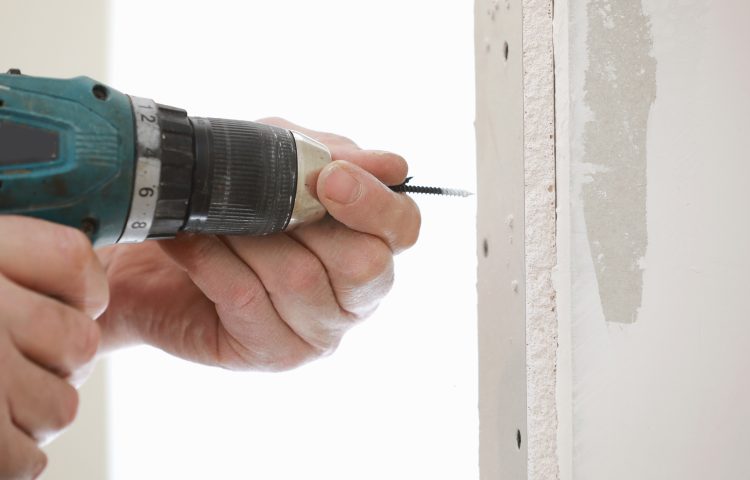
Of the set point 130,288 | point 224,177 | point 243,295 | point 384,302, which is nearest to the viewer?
point 224,177

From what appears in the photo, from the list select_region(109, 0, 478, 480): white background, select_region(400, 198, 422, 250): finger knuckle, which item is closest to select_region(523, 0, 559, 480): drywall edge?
select_region(400, 198, 422, 250): finger knuckle

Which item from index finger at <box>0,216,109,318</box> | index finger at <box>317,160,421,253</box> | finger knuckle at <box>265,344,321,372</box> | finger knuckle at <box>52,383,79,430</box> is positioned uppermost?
index finger at <box>317,160,421,253</box>

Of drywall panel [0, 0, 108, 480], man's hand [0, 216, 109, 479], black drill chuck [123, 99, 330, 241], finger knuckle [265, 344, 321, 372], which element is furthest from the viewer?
drywall panel [0, 0, 108, 480]

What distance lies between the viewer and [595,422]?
59 centimetres

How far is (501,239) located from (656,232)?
15 cm

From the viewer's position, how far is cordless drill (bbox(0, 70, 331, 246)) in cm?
50

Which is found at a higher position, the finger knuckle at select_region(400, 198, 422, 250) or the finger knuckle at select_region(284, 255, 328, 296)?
the finger knuckle at select_region(400, 198, 422, 250)

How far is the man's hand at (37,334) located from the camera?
45 cm

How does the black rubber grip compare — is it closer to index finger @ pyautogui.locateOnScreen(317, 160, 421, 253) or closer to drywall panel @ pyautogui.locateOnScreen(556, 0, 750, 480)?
index finger @ pyautogui.locateOnScreen(317, 160, 421, 253)

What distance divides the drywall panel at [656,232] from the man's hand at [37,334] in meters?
0.43

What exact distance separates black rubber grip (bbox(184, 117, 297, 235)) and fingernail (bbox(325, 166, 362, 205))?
0.03 meters

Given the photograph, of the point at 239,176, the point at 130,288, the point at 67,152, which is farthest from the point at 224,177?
the point at 130,288

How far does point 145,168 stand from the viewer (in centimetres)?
54

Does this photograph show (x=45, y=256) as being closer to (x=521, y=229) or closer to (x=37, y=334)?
(x=37, y=334)
